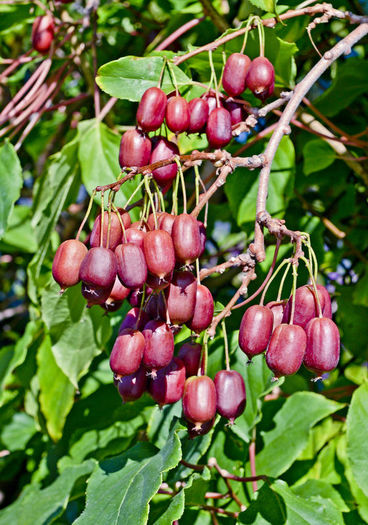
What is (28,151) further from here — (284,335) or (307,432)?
(284,335)

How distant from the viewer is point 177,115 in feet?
2.81

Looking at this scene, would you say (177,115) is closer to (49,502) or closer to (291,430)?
(291,430)

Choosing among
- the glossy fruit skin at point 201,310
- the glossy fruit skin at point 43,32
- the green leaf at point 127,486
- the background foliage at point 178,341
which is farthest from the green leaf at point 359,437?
the glossy fruit skin at point 43,32

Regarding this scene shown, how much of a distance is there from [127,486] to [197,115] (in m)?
0.50

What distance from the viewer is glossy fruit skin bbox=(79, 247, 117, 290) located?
709 millimetres

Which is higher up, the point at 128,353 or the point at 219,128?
the point at 219,128

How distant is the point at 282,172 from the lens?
1197 mm

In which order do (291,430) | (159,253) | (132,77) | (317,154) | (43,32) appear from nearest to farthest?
(159,253), (132,77), (291,430), (317,154), (43,32)

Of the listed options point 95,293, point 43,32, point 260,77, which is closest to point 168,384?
point 95,293

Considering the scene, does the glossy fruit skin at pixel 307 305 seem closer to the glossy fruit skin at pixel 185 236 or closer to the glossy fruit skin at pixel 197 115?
the glossy fruit skin at pixel 185 236

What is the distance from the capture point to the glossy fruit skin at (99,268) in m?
0.71

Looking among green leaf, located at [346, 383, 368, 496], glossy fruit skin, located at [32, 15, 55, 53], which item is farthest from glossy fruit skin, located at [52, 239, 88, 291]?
glossy fruit skin, located at [32, 15, 55, 53]

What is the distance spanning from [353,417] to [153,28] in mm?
1008

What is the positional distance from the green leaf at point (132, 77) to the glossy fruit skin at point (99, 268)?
0.34 meters
